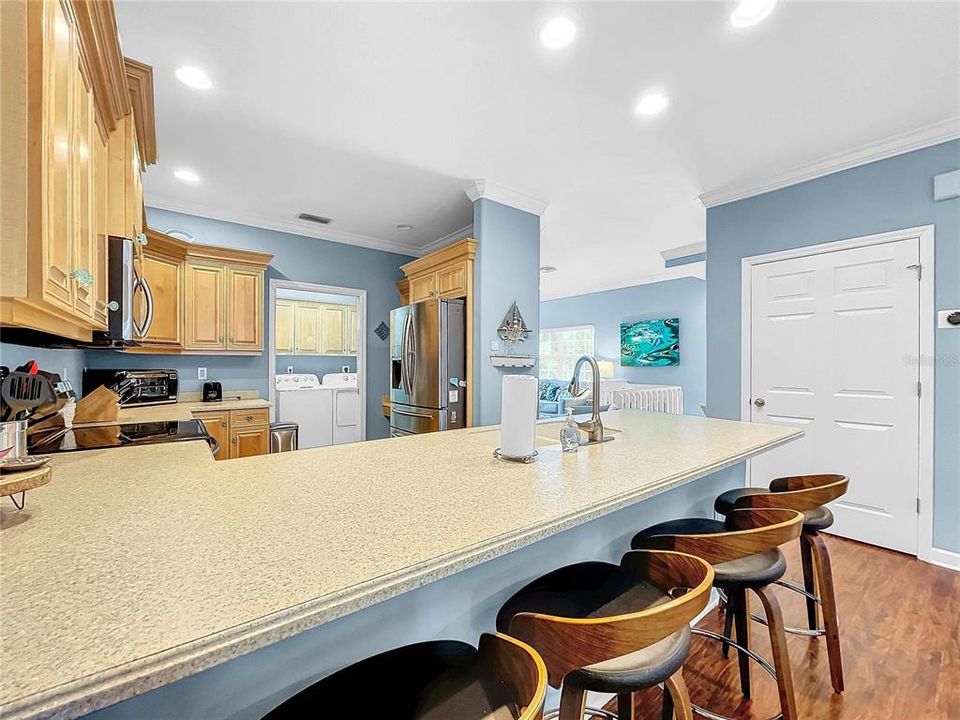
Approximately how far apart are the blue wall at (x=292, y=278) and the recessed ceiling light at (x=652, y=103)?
10.8ft

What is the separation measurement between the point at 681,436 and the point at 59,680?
6.15 feet

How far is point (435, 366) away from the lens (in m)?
3.59

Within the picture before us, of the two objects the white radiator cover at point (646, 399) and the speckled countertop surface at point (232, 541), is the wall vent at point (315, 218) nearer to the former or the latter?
the speckled countertop surface at point (232, 541)

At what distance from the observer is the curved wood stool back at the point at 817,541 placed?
1408 millimetres

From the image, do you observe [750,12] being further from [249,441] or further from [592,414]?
[249,441]

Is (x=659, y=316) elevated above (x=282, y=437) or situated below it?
above

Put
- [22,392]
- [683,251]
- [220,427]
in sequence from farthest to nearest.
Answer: [683,251], [220,427], [22,392]

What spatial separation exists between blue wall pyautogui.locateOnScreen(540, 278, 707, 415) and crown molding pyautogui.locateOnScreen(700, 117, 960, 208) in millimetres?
2739

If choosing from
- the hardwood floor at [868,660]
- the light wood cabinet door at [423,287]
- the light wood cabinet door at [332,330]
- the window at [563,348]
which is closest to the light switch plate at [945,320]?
the hardwood floor at [868,660]

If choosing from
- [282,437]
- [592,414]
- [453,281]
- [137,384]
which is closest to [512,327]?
[453,281]

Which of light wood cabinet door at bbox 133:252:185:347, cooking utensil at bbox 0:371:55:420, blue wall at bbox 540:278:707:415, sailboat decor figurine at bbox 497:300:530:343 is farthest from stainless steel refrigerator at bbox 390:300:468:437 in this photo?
blue wall at bbox 540:278:707:415

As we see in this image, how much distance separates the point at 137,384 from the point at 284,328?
118 inches

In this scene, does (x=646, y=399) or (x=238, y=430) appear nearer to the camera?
(x=238, y=430)

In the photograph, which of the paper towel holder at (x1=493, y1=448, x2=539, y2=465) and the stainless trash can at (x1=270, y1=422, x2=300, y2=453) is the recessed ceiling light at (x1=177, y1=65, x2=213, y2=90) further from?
the stainless trash can at (x1=270, y1=422, x2=300, y2=453)
